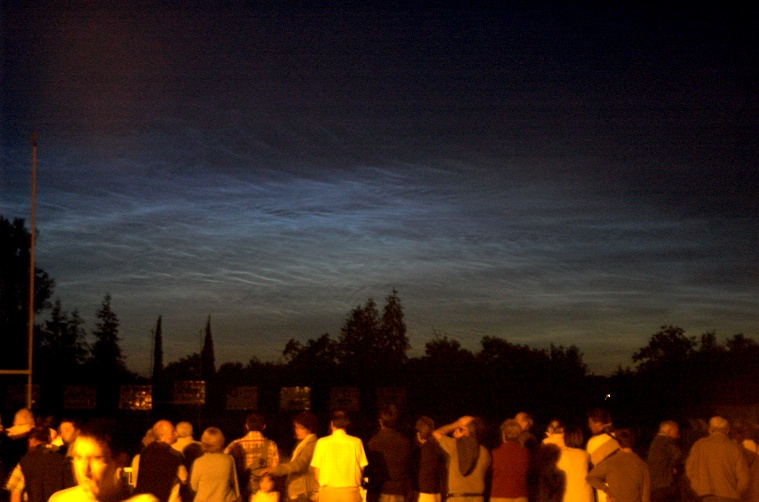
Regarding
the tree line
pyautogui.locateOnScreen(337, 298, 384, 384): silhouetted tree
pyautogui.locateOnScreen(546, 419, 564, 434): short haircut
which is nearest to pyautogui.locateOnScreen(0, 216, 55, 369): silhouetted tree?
the tree line

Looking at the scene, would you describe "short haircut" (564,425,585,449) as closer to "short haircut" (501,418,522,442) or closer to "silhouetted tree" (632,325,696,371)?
"short haircut" (501,418,522,442)

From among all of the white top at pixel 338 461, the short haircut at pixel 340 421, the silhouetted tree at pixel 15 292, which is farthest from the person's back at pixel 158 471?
the silhouetted tree at pixel 15 292

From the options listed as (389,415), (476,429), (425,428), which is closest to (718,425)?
(476,429)

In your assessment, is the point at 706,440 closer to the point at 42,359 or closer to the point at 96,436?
the point at 96,436

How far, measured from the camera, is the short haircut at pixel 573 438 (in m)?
9.73

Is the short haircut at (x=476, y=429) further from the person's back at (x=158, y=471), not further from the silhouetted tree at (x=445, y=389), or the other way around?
the silhouetted tree at (x=445, y=389)

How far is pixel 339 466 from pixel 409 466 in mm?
1152

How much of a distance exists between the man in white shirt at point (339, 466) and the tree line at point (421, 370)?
52.5 feet

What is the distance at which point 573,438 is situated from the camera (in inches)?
383

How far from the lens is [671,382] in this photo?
1347 inches

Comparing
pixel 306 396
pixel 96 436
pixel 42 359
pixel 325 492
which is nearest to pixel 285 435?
pixel 306 396

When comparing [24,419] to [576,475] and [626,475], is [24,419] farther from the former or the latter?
[626,475]

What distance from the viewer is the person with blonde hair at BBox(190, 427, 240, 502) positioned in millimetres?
8828

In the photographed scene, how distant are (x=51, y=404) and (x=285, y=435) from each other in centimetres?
826
